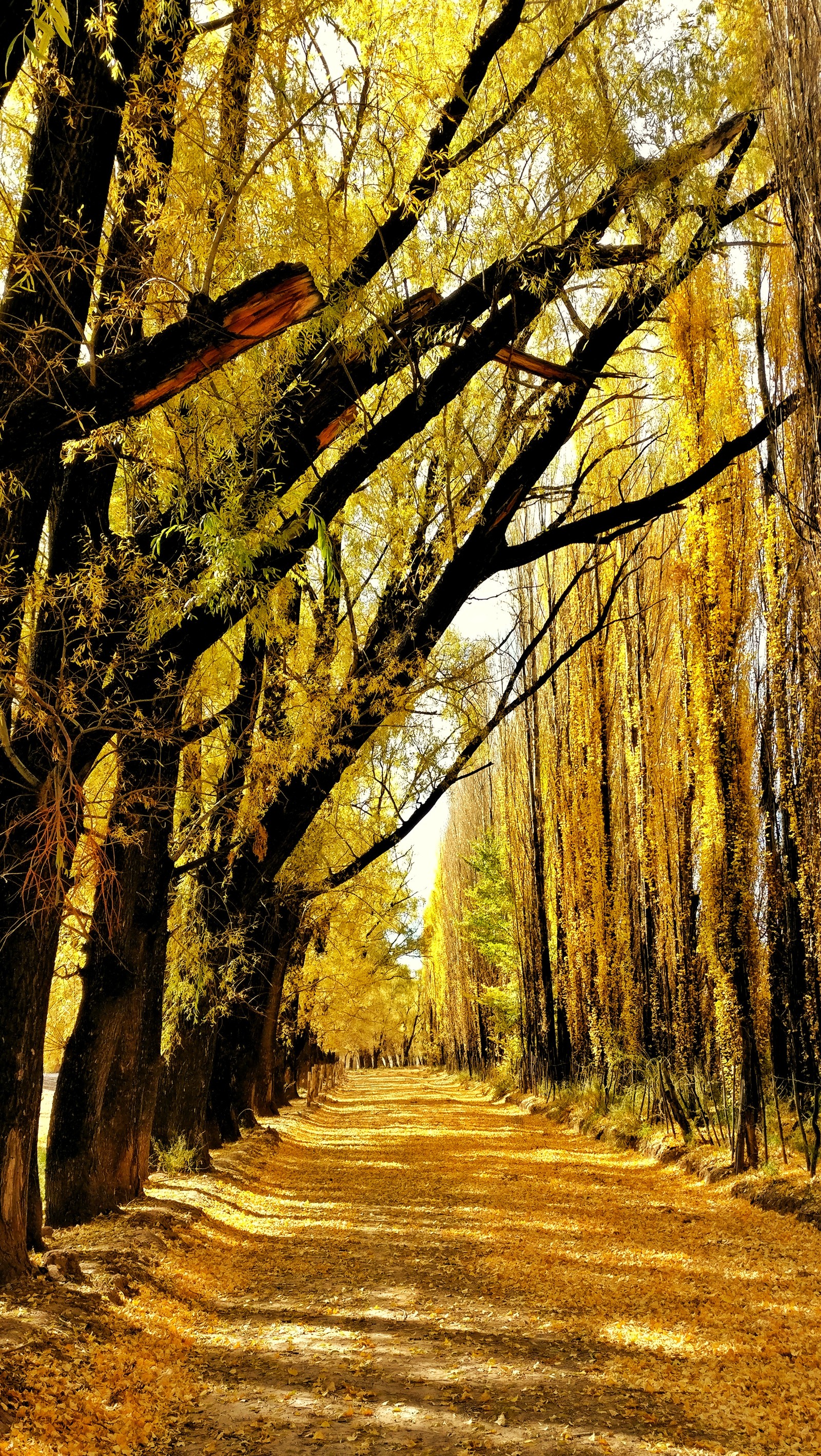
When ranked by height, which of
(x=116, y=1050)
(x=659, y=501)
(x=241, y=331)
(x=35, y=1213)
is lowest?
(x=35, y=1213)

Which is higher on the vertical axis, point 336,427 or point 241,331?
point 336,427

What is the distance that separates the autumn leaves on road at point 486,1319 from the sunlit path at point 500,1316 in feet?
0.05

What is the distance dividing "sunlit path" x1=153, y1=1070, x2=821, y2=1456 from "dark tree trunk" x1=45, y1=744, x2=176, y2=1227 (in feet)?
2.59

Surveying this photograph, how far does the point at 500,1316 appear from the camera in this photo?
4.76 m

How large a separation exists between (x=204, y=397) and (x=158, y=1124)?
7144 mm

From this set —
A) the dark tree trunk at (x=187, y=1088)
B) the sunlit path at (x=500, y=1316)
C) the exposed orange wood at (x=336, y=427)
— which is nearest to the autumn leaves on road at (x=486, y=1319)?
the sunlit path at (x=500, y=1316)

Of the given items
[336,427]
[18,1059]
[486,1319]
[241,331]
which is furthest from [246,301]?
[486,1319]

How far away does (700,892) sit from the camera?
9.17 m

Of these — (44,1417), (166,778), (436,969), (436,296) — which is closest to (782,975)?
(166,778)

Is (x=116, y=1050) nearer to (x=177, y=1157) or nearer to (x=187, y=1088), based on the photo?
(x=177, y=1157)

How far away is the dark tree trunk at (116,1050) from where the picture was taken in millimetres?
6152

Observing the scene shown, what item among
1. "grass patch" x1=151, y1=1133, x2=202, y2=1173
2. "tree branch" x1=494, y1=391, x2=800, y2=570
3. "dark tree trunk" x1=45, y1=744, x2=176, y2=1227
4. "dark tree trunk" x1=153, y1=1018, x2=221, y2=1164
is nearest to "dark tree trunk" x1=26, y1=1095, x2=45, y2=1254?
"dark tree trunk" x1=45, y1=744, x2=176, y2=1227

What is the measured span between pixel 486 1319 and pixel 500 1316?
0.24 feet

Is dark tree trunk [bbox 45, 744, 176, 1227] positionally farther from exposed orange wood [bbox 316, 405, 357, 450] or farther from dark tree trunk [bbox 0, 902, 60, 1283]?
exposed orange wood [bbox 316, 405, 357, 450]
